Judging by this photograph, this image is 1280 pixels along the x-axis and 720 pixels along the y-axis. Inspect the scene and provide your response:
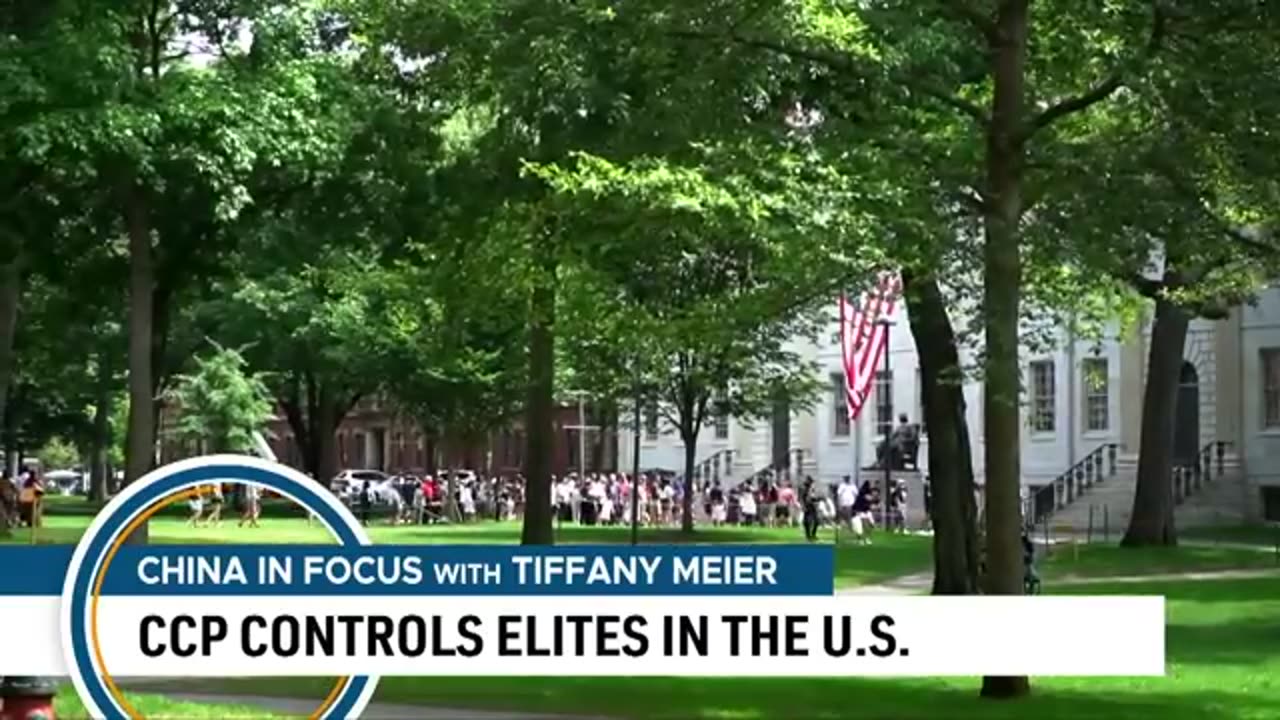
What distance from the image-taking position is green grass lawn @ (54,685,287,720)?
13.3 m

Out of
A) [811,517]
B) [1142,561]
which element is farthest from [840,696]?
[811,517]

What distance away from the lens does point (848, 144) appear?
1589 centimetres

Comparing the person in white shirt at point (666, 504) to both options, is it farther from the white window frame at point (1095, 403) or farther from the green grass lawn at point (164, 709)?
the green grass lawn at point (164, 709)

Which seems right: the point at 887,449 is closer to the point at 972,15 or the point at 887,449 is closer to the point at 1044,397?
the point at 1044,397

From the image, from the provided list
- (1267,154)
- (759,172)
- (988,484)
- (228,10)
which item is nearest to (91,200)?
(228,10)

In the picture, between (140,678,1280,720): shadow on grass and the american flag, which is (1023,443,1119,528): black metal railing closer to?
the american flag

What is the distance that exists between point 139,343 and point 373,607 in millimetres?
15256

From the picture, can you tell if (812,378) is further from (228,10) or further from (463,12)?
(463,12)

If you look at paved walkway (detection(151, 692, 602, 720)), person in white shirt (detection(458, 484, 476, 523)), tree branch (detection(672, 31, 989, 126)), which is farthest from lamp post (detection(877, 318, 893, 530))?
paved walkway (detection(151, 692, 602, 720))

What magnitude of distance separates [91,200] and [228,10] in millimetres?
2903

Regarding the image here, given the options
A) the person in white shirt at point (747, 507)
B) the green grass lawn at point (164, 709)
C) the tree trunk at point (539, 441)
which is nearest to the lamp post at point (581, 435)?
the person in white shirt at point (747, 507)

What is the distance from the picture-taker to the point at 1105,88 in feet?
50.1

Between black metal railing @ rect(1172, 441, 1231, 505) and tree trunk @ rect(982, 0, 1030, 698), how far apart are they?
127 feet

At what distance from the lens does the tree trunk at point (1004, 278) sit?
15.4 m
